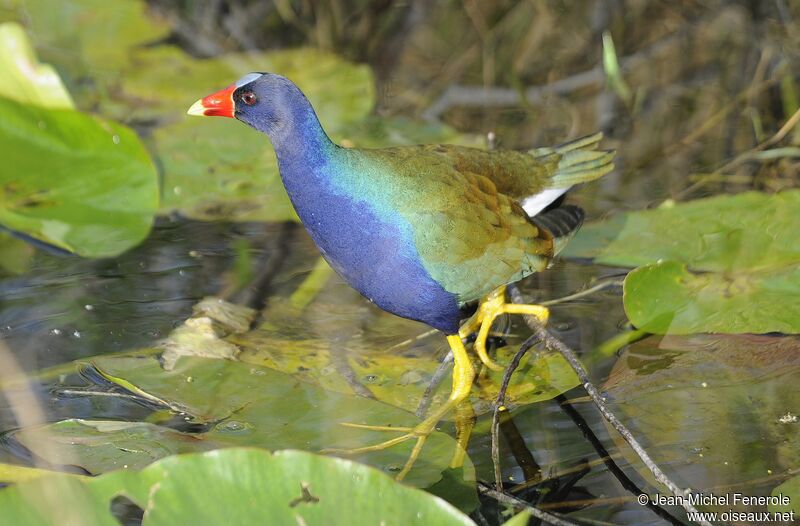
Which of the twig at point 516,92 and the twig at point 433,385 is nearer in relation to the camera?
the twig at point 433,385

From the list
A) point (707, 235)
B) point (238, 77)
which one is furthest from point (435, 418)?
point (238, 77)

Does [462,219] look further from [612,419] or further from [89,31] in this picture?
[89,31]

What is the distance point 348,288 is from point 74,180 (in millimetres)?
873

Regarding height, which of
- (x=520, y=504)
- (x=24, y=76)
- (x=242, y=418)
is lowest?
(x=520, y=504)

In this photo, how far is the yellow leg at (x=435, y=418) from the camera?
1.99 metres

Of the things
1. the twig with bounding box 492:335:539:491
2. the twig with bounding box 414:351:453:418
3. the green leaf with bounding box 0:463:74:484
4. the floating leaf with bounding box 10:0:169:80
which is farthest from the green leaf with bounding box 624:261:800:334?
the floating leaf with bounding box 10:0:169:80

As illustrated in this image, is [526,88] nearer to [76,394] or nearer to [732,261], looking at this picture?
[732,261]

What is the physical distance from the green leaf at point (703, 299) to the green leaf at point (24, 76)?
1.71 m

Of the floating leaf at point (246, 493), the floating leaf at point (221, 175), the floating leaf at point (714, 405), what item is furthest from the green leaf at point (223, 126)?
the floating leaf at point (246, 493)

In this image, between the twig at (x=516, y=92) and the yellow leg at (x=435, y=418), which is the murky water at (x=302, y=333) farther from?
the twig at (x=516, y=92)

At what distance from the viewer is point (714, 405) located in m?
2.14

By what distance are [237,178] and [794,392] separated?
1.75m

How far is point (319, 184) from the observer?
2033 millimetres

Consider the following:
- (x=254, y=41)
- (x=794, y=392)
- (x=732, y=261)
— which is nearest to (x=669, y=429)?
(x=794, y=392)
